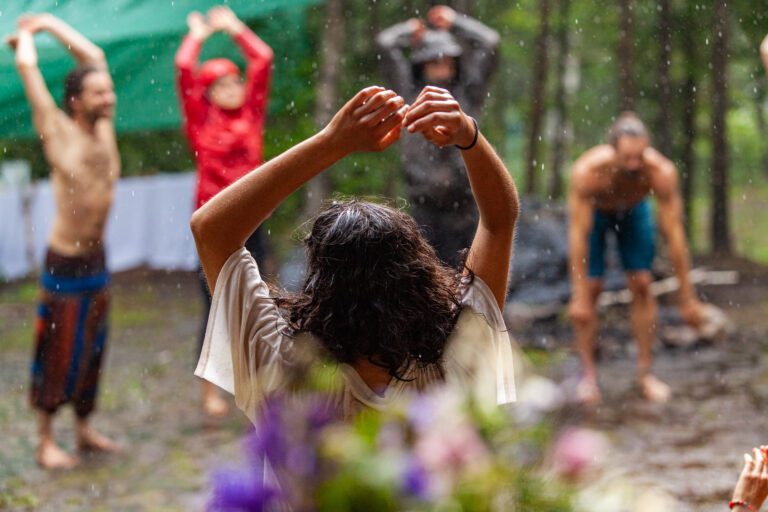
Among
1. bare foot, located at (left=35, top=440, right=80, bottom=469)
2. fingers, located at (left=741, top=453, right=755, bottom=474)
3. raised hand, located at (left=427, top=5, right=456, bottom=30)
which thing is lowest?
bare foot, located at (left=35, top=440, right=80, bottom=469)

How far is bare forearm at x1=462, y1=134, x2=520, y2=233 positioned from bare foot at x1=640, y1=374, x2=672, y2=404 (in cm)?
452

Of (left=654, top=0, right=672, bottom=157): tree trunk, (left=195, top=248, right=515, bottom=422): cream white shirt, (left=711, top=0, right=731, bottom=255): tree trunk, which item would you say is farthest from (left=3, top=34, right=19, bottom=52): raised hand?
(left=711, top=0, right=731, bottom=255): tree trunk

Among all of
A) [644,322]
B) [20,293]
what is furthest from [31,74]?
[20,293]

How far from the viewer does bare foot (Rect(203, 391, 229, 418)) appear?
19.2 feet

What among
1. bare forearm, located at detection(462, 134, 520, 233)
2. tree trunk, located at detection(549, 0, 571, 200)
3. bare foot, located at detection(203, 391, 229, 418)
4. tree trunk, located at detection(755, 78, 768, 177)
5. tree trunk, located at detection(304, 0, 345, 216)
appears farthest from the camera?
tree trunk, located at detection(755, 78, 768, 177)

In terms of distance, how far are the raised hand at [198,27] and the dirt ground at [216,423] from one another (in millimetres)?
1984

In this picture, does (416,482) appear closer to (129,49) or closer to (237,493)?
(237,493)

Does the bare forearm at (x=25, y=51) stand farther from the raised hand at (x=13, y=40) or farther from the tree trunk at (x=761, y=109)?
the tree trunk at (x=761, y=109)

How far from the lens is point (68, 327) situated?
5.00 metres

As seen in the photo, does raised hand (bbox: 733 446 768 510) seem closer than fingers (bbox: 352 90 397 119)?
No

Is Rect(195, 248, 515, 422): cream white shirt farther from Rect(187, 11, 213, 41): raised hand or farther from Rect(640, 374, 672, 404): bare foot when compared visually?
Rect(640, 374, 672, 404): bare foot

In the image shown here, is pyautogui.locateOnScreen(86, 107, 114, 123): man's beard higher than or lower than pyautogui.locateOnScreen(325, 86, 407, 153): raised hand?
higher

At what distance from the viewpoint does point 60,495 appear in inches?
178

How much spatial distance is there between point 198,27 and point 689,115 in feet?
38.7
